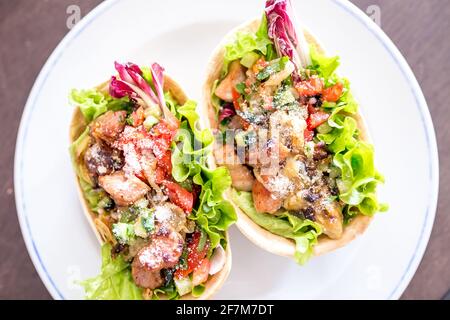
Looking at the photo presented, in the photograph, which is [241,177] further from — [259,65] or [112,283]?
[112,283]

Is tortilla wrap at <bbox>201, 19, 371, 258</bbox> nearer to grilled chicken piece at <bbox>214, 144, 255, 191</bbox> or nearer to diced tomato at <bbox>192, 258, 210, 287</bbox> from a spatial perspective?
grilled chicken piece at <bbox>214, 144, 255, 191</bbox>

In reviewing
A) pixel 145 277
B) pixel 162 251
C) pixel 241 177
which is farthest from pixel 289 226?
pixel 145 277

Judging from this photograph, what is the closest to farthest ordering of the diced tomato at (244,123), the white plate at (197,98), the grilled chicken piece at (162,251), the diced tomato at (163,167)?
1. the grilled chicken piece at (162,251)
2. the diced tomato at (163,167)
3. the diced tomato at (244,123)
4. the white plate at (197,98)

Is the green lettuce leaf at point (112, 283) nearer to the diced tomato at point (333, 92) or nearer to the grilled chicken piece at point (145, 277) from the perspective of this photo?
the grilled chicken piece at point (145, 277)

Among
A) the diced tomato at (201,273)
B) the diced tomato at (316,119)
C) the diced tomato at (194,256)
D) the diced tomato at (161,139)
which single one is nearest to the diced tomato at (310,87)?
the diced tomato at (316,119)
